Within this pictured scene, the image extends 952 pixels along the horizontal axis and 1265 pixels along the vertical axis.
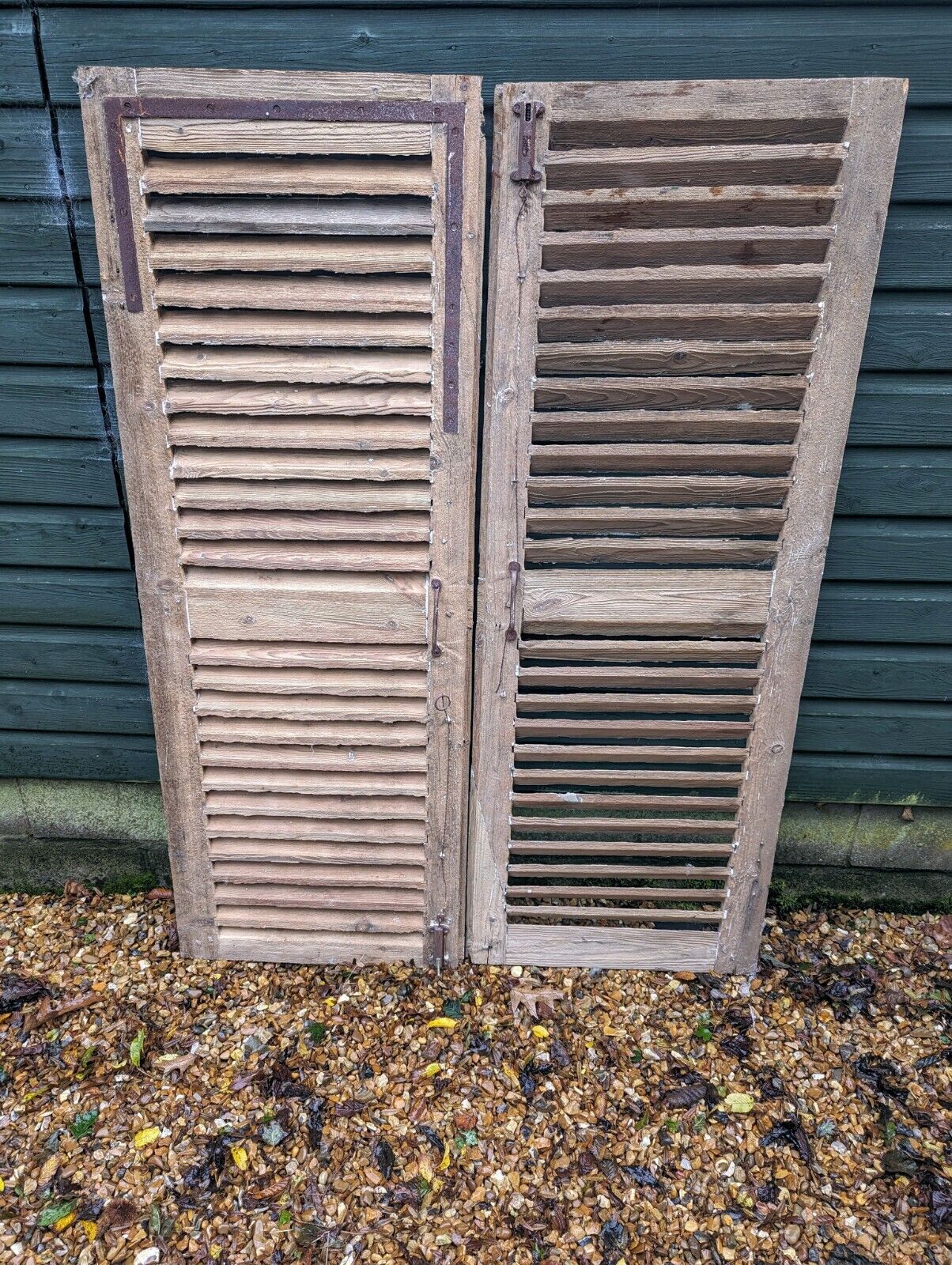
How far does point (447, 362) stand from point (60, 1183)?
7.67ft

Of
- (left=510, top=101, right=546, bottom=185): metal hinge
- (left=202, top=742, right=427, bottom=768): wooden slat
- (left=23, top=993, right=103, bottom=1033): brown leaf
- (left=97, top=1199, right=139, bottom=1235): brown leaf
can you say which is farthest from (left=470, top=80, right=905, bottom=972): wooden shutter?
(left=23, top=993, right=103, bottom=1033): brown leaf

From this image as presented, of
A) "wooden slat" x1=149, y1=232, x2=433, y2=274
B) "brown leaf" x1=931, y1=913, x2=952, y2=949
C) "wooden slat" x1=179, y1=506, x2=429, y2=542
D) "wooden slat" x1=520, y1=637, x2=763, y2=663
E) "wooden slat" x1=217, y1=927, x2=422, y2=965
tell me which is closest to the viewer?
"wooden slat" x1=149, y1=232, x2=433, y2=274

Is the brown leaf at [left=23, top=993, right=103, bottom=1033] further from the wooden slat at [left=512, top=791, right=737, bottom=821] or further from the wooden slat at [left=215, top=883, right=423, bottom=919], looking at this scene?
the wooden slat at [left=512, top=791, right=737, bottom=821]

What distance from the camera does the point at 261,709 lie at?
2.23 meters

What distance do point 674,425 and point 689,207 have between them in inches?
19.7

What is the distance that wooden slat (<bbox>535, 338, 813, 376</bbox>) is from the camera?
1.89 m

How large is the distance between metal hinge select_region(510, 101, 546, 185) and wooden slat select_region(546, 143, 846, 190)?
4 cm

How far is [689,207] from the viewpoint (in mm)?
1802

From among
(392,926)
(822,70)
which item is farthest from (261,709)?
(822,70)

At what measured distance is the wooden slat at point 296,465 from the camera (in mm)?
1990

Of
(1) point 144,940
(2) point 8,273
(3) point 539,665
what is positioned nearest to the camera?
(2) point 8,273

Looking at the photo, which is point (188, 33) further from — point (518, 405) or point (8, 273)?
point (518, 405)

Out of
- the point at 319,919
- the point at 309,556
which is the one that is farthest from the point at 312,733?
the point at 319,919

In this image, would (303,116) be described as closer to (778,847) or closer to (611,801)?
(611,801)
